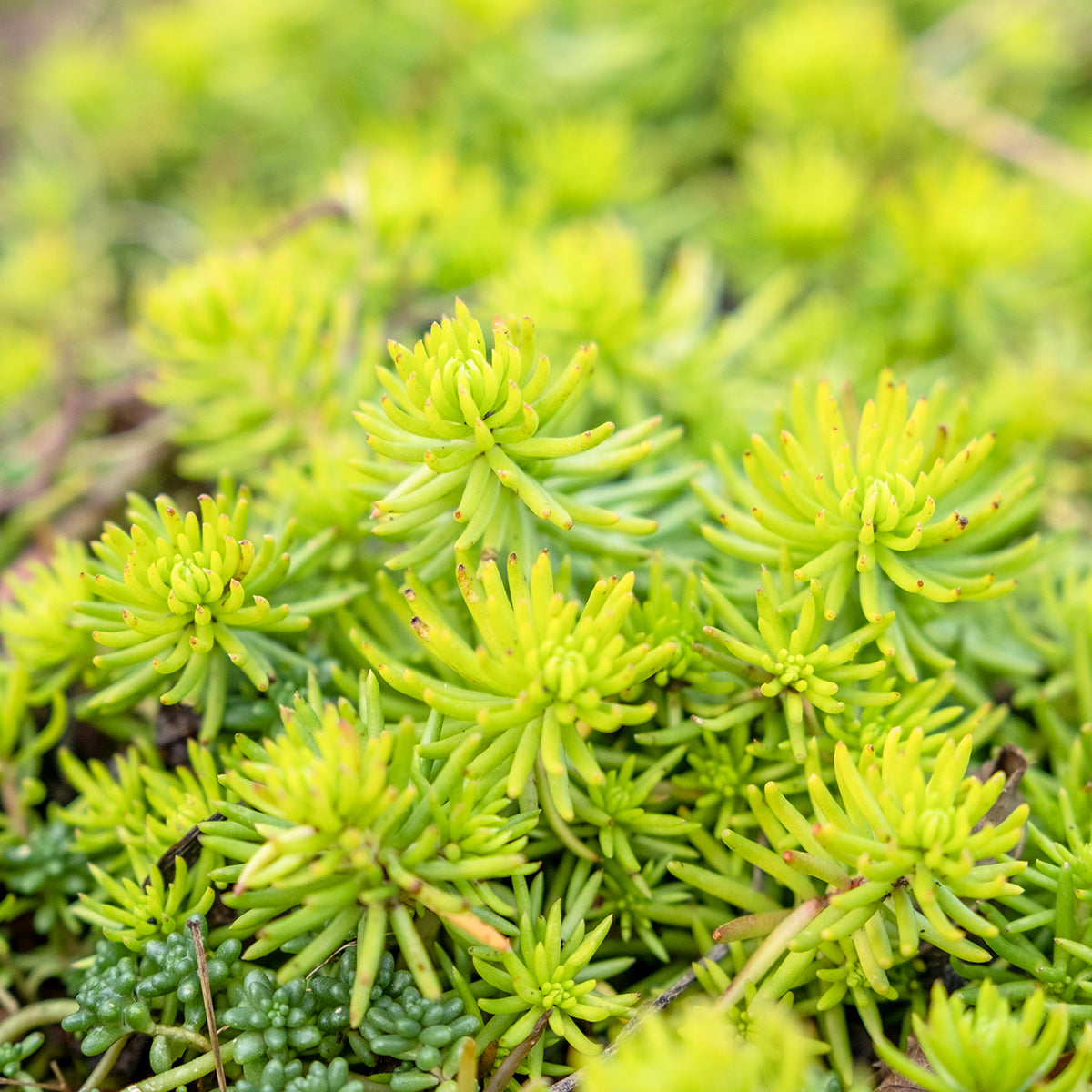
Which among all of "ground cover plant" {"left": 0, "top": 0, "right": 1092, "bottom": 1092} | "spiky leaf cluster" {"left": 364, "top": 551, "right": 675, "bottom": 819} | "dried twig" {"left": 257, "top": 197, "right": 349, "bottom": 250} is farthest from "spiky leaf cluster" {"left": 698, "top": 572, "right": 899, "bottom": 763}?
"dried twig" {"left": 257, "top": 197, "right": 349, "bottom": 250}

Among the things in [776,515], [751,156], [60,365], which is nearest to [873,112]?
[751,156]

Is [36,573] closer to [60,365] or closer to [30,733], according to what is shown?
[30,733]

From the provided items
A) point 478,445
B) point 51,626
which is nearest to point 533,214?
point 478,445

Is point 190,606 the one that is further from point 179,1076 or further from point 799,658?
point 799,658

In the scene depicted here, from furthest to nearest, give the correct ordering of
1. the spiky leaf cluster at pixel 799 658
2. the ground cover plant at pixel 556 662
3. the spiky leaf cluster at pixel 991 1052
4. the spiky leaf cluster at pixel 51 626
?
the spiky leaf cluster at pixel 51 626 < the spiky leaf cluster at pixel 799 658 < the ground cover plant at pixel 556 662 < the spiky leaf cluster at pixel 991 1052

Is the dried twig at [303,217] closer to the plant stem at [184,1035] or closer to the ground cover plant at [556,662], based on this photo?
the ground cover plant at [556,662]

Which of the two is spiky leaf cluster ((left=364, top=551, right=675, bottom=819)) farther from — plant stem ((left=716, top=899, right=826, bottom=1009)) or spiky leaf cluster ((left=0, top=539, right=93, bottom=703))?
spiky leaf cluster ((left=0, top=539, right=93, bottom=703))

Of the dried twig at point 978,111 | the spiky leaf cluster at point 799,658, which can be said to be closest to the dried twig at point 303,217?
the spiky leaf cluster at point 799,658

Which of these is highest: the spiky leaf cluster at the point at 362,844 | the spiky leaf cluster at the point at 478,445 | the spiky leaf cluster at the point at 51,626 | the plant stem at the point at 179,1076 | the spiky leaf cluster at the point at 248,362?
the spiky leaf cluster at the point at 248,362
